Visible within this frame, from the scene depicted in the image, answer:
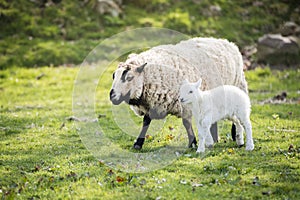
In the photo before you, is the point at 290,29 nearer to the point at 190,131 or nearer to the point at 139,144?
the point at 190,131

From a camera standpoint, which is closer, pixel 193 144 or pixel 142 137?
pixel 193 144

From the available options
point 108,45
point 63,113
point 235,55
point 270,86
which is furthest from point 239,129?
point 108,45

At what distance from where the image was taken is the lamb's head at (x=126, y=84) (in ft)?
28.6

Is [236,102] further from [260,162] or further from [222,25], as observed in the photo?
[222,25]

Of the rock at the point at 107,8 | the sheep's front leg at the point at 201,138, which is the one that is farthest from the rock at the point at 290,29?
the sheep's front leg at the point at 201,138

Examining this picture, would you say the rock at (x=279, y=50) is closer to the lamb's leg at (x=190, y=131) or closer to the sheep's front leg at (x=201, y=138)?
the lamb's leg at (x=190, y=131)

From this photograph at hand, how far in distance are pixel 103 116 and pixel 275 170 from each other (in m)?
6.85

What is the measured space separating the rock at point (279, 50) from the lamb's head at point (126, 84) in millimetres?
11710

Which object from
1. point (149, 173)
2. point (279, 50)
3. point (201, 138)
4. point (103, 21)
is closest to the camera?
point (149, 173)

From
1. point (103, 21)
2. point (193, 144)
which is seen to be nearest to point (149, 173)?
point (193, 144)

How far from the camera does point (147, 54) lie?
31.1 feet

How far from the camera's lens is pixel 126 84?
878 cm

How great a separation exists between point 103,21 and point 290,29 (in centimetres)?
899

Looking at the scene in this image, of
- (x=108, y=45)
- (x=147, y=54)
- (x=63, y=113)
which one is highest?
(x=147, y=54)
